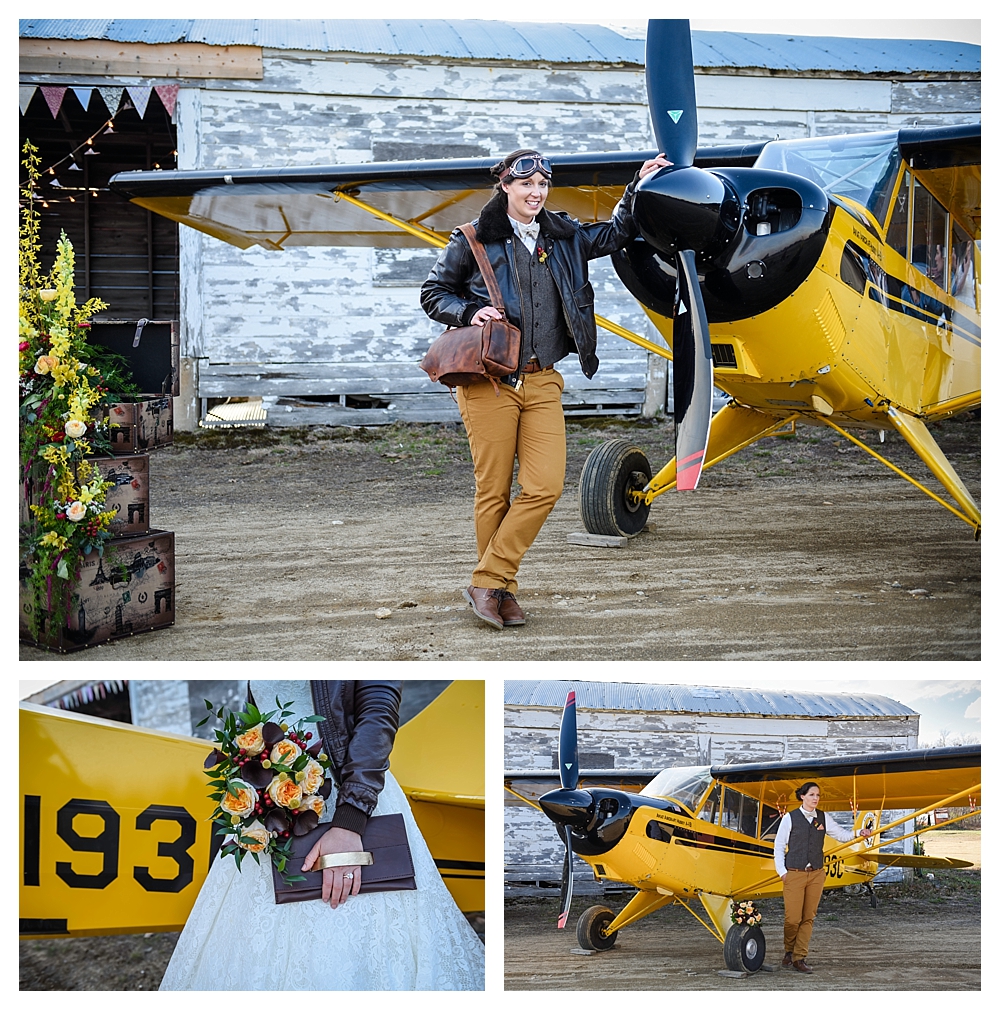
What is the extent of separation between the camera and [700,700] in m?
3.74

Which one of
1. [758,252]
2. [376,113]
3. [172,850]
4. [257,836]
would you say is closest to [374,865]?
[257,836]

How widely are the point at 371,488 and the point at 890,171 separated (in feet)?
13.2

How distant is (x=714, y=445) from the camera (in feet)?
16.7

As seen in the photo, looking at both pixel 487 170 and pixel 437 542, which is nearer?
pixel 487 170

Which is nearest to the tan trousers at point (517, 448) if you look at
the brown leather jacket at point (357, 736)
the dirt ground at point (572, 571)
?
the dirt ground at point (572, 571)

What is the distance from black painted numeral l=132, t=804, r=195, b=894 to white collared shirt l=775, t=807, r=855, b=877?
223 centimetres

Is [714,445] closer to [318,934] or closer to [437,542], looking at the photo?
[437,542]

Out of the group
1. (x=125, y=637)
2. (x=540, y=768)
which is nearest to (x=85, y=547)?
(x=125, y=637)

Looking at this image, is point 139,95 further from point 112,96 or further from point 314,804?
point 314,804

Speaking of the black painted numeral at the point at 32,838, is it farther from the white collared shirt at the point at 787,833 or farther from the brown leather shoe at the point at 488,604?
the white collared shirt at the point at 787,833

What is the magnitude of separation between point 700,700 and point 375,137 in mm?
6906

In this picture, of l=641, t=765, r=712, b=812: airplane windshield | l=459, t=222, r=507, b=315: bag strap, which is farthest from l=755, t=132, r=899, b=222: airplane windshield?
l=641, t=765, r=712, b=812: airplane windshield

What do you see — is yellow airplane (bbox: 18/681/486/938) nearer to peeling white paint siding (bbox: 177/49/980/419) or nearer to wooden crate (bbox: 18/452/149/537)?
wooden crate (bbox: 18/452/149/537)

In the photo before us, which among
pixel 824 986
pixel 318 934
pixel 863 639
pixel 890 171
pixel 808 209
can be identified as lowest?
pixel 824 986
